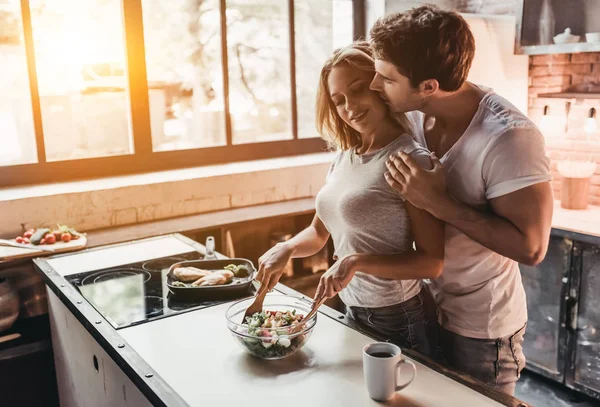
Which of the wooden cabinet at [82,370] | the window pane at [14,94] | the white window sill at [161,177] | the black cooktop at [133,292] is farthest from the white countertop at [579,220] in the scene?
the window pane at [14,94]

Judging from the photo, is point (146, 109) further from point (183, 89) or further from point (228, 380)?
point (228, 380)

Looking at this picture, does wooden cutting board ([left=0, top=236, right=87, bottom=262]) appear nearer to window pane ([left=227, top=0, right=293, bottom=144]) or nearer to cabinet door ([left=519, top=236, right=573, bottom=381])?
window pane ([left=227, top=0, right=293, bottom=144])

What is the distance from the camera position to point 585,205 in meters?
3.46

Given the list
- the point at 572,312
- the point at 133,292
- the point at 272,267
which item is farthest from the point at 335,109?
the point at 572,312

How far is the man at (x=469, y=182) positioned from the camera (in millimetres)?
1412

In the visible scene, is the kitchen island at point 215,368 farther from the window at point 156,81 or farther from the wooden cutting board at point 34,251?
the window at point 156,81

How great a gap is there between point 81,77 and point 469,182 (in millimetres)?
2850

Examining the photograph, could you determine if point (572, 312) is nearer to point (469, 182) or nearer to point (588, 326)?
point (588, 326)

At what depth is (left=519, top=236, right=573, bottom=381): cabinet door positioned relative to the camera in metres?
3.07

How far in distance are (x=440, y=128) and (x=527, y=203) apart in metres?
0.39

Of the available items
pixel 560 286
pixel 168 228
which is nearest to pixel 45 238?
pixel 168 228

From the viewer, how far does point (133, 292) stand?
80.9 inches

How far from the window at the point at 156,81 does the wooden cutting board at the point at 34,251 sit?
30.5 inches

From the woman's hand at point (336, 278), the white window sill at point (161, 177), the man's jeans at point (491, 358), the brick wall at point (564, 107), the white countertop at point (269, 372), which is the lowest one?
the man's jeans at point (491, 358)
